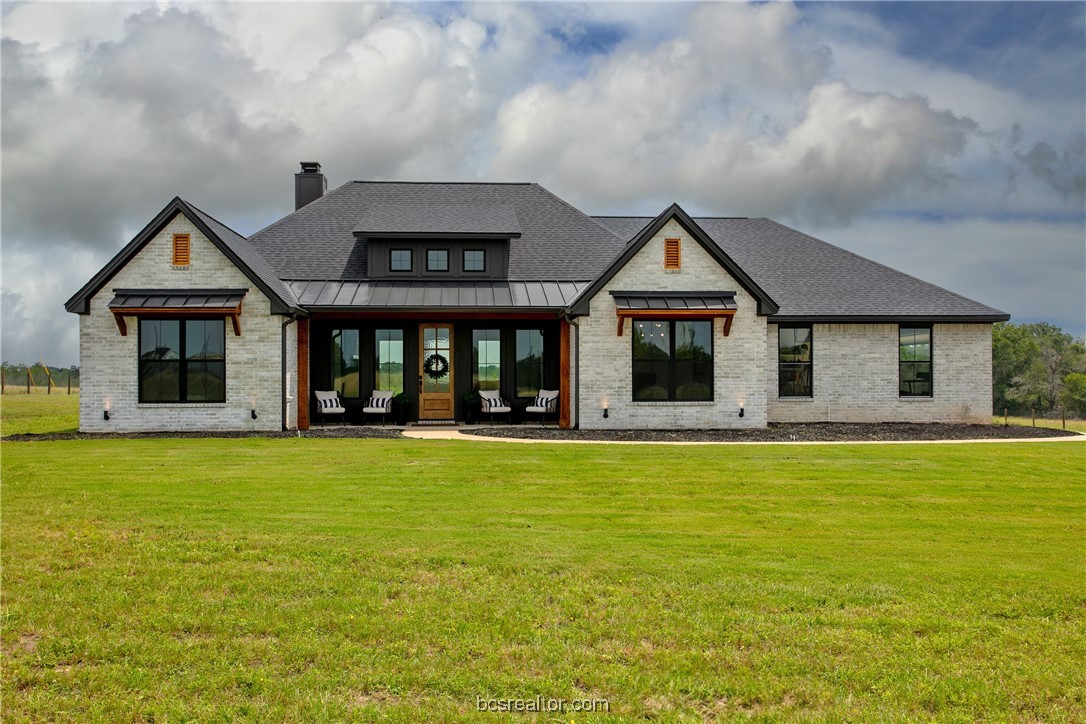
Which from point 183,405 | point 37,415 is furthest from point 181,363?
point 37,415

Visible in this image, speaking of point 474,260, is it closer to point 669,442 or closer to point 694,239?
point 694,239

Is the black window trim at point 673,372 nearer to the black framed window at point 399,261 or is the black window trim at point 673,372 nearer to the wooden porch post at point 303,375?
the black framed window at point 399,261

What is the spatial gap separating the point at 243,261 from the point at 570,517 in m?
12.7

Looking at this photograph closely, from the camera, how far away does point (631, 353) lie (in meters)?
19.2

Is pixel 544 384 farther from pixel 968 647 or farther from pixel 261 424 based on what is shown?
pixel 968 647

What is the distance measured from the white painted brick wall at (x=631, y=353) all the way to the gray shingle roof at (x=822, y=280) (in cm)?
219

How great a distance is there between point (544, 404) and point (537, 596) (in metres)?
14.4

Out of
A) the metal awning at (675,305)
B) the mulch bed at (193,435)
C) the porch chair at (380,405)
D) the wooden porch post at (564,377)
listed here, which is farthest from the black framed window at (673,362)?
the porch chair at (380,405)

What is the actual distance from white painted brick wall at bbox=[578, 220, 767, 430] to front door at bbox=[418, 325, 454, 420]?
162 inches

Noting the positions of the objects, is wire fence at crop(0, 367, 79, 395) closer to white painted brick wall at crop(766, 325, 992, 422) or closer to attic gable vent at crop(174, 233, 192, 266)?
attic gable vent at crop(174, 233, 192, 266)

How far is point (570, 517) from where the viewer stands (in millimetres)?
9188

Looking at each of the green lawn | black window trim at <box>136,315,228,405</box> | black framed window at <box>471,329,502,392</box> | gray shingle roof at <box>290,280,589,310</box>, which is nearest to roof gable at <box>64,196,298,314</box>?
black window trim at <box>136,315,228,405</box>

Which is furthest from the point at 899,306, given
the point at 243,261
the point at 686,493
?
the point at 243,261

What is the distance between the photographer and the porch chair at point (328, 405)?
20.5 metres
